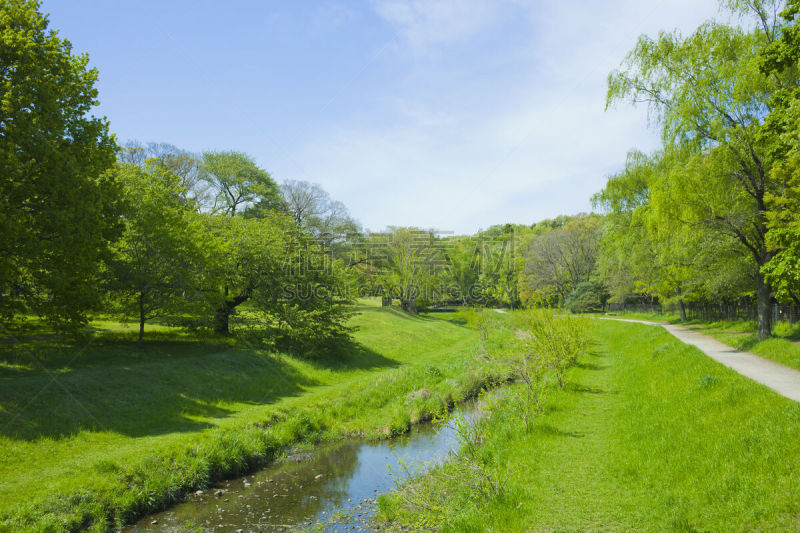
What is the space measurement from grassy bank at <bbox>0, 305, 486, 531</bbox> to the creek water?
0.73 metres

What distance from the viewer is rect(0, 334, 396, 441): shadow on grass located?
38.6 feet

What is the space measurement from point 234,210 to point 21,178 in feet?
113

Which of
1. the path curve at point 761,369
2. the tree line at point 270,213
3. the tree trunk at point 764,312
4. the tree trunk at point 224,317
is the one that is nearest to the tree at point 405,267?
the tree line at point 270,213

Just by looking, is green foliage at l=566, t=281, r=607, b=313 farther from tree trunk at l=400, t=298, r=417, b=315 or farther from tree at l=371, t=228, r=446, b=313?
tree trunk at l=400, t=298, r=417, b=315

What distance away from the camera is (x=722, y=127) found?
1616 cm

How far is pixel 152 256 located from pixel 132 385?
271 inches

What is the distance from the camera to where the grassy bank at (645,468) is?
618cm

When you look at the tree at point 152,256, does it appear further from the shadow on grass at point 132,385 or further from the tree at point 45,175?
the tree at point 45,175

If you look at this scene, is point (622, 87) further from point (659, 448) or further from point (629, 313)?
point (629, 313)

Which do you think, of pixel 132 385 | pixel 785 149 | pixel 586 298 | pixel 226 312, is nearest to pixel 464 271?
pixel 586 298

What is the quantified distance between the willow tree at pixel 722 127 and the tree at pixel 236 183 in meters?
37.8

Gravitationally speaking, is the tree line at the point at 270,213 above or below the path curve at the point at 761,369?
→ above

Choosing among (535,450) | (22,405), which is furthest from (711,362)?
(22,405)

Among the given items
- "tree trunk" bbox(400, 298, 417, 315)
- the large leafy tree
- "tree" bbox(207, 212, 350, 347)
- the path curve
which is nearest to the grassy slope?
the path curve
